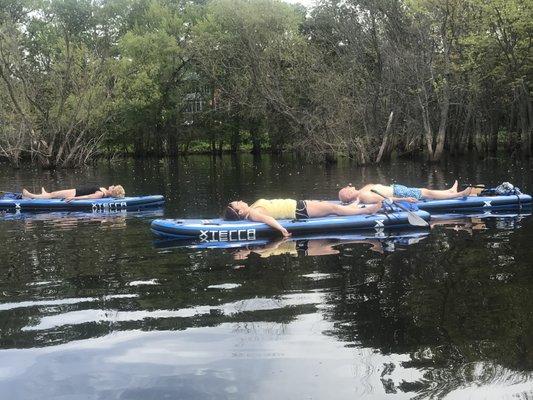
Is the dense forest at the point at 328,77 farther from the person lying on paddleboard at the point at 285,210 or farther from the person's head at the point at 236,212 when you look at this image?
the person's head at the point at 236,212

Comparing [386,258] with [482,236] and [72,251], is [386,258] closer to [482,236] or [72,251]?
[482,236]

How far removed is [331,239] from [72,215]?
23.5 ft

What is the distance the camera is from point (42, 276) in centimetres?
741

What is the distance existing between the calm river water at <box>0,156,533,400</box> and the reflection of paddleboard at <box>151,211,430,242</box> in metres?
0.39

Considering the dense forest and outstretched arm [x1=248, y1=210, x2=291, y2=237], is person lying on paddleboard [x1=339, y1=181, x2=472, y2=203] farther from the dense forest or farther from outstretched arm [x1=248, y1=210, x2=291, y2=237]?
the dense forest

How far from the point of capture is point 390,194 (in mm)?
11258

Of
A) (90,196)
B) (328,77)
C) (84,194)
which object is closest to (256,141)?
(328,77)

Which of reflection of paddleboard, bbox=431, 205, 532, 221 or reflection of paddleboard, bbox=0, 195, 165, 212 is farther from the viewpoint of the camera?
reflection of paddleboard, bbox=0, 195, 165, 212

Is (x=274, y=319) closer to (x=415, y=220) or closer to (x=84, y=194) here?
(x=415, y=220)

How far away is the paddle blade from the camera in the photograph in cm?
987

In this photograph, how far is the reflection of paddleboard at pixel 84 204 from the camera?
14.1 meters

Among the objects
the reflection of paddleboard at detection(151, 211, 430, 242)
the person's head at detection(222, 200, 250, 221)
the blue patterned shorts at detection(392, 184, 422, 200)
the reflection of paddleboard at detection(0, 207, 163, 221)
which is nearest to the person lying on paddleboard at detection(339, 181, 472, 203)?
the blue patterned shorts at detection(392, 184, 422, 200)

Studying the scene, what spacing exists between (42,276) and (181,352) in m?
3.49

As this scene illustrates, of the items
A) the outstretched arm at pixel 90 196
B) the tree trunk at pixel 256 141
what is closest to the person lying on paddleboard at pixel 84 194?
the outstretched arm at pixel 90 196
